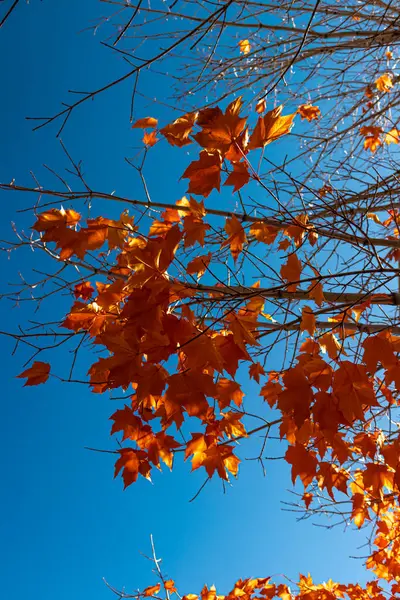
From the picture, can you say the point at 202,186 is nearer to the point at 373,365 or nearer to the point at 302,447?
the point at 373,365

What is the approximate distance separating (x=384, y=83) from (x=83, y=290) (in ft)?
8.73

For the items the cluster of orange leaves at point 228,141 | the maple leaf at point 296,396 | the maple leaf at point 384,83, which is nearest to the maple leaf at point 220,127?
the cluster of orange leaves at point 228,141

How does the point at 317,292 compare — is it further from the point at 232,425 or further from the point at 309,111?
the point at 309,111

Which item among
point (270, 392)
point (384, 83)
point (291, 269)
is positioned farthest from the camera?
point (384, 83)

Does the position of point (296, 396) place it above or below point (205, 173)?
below

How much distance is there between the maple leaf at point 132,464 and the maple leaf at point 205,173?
100 centimetres

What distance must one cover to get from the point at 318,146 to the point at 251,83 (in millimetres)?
679

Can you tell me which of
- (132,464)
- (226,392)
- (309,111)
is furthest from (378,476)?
(309,111)

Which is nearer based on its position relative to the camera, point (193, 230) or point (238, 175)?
point (238, 175)

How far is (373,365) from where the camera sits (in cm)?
137

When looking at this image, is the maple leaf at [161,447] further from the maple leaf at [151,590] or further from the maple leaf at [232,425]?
the maple leaf at [151,590]

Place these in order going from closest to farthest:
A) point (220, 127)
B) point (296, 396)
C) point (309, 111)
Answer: point (220, 127) → point (296, 396) → point (309, 111)

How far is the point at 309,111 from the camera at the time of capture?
3326 millimetres

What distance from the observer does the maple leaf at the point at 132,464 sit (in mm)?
1597
